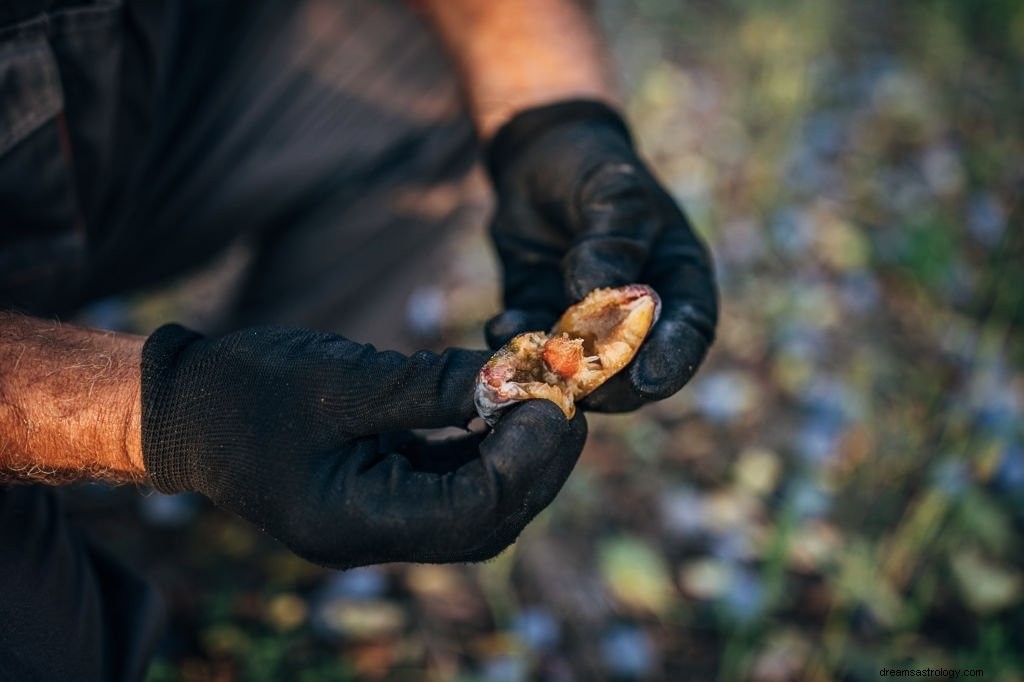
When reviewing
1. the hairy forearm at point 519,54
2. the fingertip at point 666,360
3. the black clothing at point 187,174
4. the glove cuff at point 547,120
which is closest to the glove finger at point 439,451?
the fingertip at point 666,360

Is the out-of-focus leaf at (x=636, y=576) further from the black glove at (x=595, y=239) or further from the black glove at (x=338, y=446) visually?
the black glove at (x=338, y=446)

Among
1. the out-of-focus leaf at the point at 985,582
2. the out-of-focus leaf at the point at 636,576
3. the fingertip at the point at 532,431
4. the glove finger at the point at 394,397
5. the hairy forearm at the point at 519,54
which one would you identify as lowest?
the out-of-focus leaf at the point at 985,582

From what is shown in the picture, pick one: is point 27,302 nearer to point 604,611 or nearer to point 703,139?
point 604,611

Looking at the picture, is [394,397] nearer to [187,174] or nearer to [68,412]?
[68,412]


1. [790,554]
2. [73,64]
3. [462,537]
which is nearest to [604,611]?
[790,554]

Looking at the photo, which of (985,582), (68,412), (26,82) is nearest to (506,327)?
(68,412)

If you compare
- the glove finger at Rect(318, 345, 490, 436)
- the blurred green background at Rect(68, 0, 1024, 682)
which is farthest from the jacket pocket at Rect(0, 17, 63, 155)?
the blurred green background at Rect(68, 0, 1024, 682)
